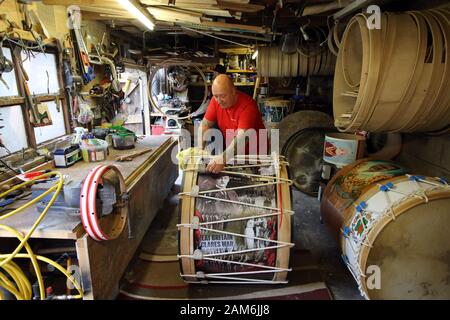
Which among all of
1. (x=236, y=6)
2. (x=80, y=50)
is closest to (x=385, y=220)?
(x=236, y=6)

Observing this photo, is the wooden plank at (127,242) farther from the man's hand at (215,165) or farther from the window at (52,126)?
the window at (52,126)

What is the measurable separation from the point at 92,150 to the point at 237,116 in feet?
4.15

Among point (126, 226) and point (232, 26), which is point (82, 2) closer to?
point (232, 26)

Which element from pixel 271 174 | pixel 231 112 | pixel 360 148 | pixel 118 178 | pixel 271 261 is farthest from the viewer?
pixel 360 148

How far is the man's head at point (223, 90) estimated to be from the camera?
234 cm

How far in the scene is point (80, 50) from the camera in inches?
114

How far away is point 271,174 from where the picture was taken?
2.02 meters

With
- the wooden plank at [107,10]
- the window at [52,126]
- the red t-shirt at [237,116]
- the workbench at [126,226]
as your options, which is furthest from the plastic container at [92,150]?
the wooden plank at [107,10]

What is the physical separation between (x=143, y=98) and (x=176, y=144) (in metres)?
2.13

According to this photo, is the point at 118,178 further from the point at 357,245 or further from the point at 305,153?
the point at 305,153

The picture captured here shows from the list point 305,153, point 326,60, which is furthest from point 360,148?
point 326,60

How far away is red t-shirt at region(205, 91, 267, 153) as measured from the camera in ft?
8.04

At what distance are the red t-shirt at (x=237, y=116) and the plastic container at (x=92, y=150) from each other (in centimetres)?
96

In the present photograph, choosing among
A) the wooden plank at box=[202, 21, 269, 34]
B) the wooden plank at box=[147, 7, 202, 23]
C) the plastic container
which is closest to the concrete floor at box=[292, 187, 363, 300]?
the plastic container
